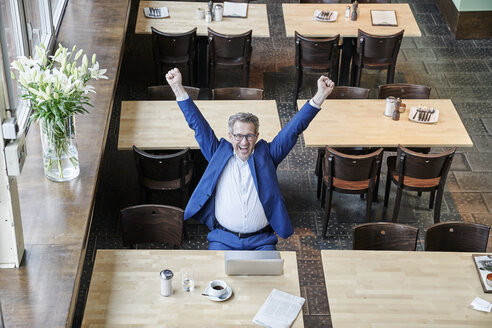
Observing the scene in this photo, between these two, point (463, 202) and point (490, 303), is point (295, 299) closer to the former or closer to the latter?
point (490, 303)

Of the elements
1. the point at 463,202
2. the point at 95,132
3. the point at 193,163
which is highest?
the point at 95,132

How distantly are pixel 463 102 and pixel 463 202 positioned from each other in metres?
2.29

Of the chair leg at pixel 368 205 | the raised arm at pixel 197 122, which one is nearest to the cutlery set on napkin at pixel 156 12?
the chair leg at pixel 368 205

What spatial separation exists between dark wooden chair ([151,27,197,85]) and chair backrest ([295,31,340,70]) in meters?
1.33

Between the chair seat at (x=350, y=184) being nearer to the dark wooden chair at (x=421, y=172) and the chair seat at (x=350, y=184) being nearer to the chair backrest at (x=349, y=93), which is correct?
the dark wooden chair at (x=421, y=172)

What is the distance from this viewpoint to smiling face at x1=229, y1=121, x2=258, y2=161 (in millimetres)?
5711

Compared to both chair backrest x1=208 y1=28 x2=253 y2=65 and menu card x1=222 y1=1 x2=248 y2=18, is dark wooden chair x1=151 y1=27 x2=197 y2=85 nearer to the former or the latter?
chair backrest x1=208 y1=28 x2=253 y2=65

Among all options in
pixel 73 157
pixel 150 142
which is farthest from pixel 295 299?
pixel 150 142

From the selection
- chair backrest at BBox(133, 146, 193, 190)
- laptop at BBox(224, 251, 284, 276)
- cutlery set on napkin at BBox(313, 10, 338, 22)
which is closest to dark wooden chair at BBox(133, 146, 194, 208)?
chair backrest at BBox(133, 146, 193, 190)

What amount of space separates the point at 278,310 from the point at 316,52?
16.3 ft

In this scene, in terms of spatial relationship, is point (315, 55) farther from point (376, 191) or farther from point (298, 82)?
point (376, 191)

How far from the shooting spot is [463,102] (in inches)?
397

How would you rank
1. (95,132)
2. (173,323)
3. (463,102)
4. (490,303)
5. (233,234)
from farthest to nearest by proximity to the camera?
(463,102) → (95,132) → (233,234) → (490,303) → (173,323)

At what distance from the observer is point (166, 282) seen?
523 cm
